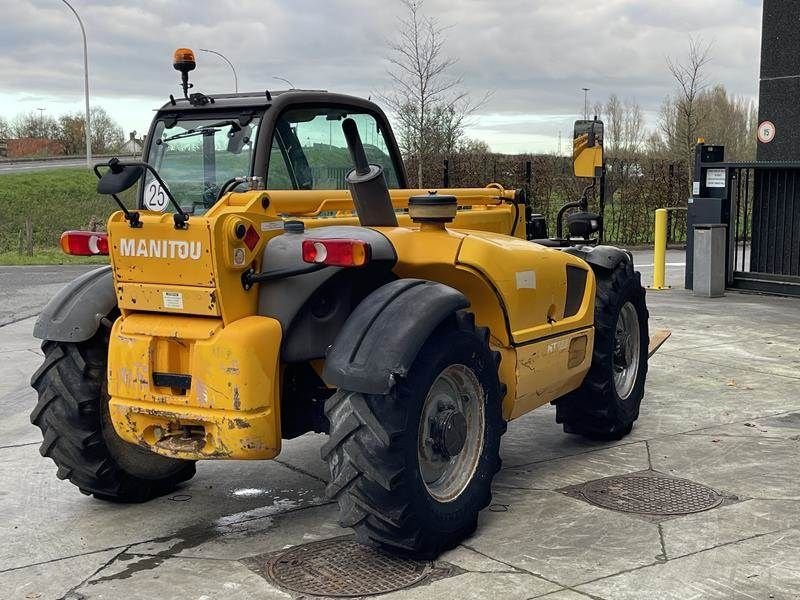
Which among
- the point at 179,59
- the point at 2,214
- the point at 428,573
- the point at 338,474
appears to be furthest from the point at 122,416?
the point at 2,214

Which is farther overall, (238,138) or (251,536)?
(238,138)

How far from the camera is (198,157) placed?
6031mm

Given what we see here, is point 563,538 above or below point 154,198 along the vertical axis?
below

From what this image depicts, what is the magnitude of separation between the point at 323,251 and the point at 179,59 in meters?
2.80

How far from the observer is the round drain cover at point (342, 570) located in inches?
157

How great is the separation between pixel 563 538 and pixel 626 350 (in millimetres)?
2291

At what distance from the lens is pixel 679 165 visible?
2352 cm

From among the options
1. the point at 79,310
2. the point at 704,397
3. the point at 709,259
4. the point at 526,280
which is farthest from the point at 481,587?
the point at 709,259

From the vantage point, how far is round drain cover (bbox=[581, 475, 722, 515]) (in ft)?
16.1

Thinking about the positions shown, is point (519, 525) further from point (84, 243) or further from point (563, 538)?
point (84, 243)

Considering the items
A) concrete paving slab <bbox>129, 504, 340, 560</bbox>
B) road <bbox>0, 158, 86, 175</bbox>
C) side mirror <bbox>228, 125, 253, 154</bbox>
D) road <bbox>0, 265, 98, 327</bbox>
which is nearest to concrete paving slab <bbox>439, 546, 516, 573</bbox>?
concrete paving slab <bbox>129, 504, 340, 560</bbox>

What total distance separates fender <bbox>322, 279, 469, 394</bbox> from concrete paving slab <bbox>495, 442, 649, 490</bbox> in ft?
4.80

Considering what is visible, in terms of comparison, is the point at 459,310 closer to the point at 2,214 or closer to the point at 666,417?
the point at 666,417

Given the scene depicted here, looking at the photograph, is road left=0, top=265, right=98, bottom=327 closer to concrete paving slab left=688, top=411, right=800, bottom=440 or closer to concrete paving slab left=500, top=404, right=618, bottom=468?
concrete paving slab left=500, top=404, right=618, bottom=468
